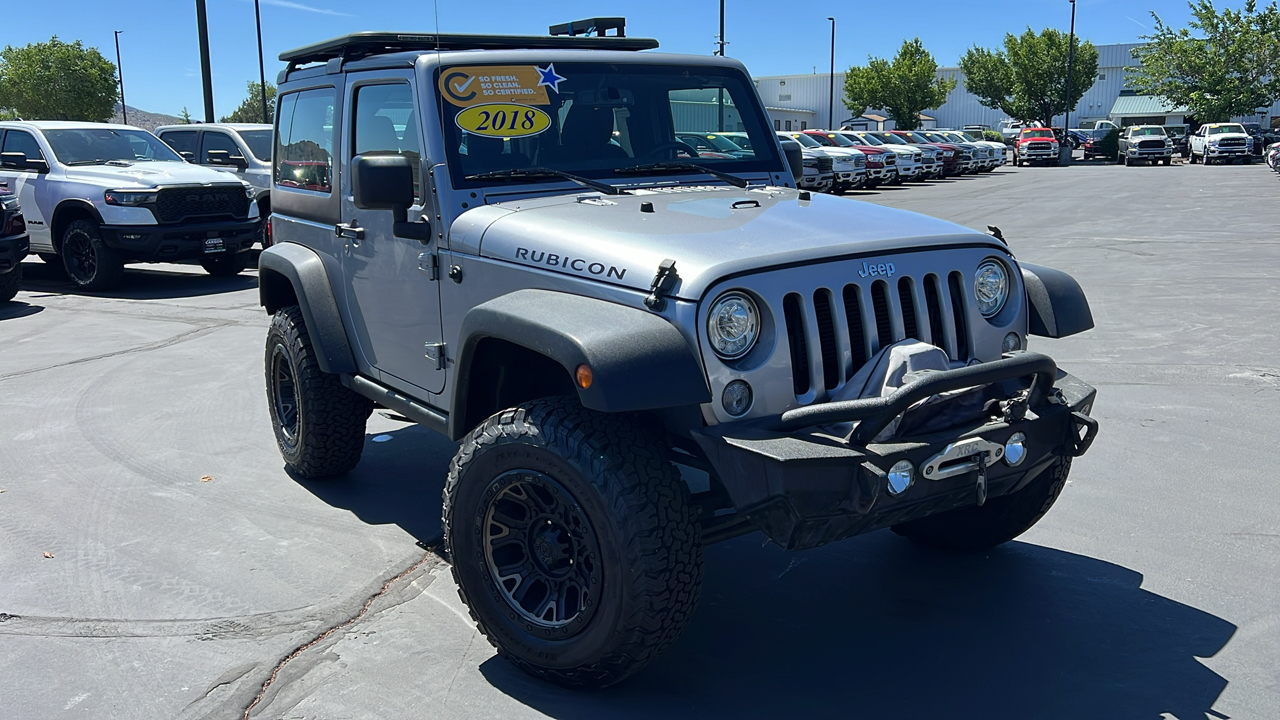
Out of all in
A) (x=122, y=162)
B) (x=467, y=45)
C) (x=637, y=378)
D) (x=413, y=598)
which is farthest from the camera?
(x=122, y=162)

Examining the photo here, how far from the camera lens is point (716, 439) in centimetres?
304

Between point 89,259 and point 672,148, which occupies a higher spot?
point 672,148

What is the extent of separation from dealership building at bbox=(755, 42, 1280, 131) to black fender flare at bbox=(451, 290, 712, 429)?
70.6 meters

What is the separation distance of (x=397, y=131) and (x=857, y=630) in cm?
269

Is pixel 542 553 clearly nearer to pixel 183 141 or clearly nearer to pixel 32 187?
pixel 32 187

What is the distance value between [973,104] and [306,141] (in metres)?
94.1

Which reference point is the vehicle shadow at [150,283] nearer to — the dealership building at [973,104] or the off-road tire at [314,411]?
the off-road tire at [314,411]

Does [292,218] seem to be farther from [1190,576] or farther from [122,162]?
[122,162]

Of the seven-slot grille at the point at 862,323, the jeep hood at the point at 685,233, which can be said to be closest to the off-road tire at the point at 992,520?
the seven-slot grille at the point at 862,323

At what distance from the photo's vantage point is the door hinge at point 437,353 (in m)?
4.23

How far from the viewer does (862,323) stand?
3377mm

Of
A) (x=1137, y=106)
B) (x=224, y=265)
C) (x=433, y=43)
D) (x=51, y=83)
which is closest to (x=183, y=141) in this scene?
(x=224, y=265)

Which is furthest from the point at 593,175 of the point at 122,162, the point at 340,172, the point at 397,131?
the point at 122,162

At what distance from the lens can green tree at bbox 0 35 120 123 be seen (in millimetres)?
56438
